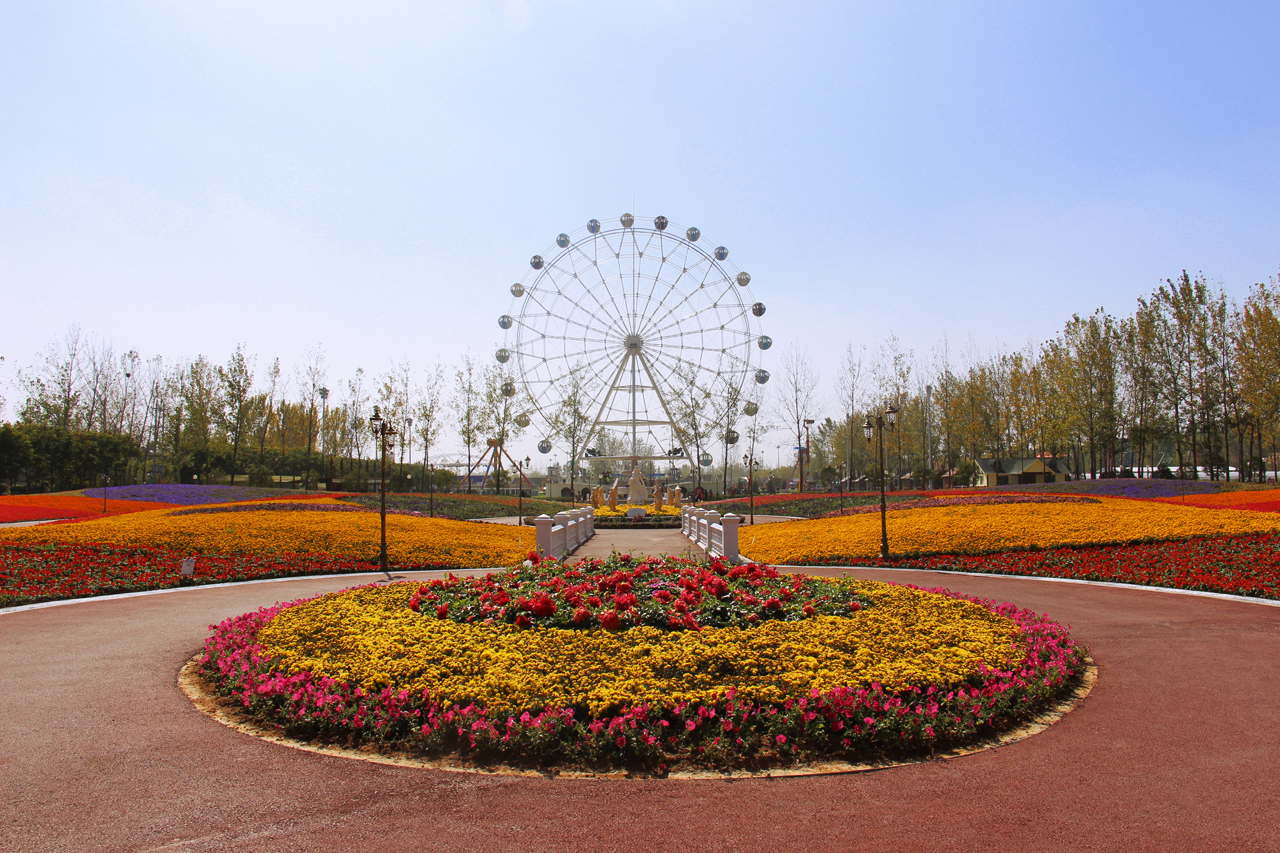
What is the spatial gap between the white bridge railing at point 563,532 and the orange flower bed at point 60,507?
56.1 ft

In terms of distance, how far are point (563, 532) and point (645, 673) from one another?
12500 mm

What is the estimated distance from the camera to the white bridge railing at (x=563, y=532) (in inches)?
637

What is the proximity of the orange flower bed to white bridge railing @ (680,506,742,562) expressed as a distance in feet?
67.9

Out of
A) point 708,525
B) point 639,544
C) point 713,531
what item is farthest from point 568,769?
point 639,544

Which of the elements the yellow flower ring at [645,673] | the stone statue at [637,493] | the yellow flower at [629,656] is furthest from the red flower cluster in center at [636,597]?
the stone statue at [637,493]

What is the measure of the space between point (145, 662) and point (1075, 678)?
34.4 ft

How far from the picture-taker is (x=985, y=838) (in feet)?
14.2

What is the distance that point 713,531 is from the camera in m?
19.2

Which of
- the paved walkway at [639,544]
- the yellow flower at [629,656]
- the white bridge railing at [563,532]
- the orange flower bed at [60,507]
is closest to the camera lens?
the yellow flower at [629,656]

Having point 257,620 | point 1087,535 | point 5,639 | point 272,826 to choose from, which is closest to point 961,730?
point 272,826

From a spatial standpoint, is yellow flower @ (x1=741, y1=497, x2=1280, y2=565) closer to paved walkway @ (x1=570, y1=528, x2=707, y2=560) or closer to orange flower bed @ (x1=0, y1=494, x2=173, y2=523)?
paved walkway @ (x1=570, y1=528, x2=707, y2=560)

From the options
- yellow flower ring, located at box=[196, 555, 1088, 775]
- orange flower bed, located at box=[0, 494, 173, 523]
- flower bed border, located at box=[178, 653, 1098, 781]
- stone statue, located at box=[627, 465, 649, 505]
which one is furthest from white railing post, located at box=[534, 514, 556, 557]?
stone statue, located at box=[627, 465, 649, 505]

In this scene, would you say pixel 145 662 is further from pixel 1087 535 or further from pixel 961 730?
pixel 1087 535

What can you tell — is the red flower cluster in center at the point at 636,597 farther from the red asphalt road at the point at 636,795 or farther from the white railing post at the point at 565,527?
the white railing post at the point at 565,527
